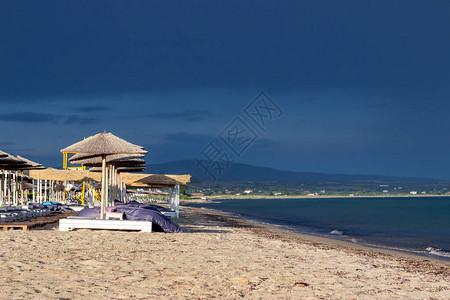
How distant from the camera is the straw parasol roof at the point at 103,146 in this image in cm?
1295

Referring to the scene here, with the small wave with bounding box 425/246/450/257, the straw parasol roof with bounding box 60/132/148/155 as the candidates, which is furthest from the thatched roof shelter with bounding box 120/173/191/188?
the small wave with bounding box 425/246/450/257

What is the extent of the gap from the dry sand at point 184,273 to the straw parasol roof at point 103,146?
2.71 metres

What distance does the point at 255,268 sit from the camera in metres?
8.07

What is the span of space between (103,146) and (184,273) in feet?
21.4

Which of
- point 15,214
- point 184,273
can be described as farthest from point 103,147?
point 184,273

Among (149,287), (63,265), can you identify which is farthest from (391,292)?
(63,265)

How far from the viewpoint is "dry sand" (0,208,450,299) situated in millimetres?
6105

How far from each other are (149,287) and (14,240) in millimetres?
4693

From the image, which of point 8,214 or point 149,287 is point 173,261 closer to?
point 149,287

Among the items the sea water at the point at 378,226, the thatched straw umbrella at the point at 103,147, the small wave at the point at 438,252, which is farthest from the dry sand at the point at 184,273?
the sea water at the point at 378,226

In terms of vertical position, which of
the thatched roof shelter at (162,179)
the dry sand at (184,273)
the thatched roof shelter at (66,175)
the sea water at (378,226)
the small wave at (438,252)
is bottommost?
the sea water at (378,226)

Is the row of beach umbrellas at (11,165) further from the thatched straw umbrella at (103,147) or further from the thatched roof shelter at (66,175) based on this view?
the thatched straw umbrella at (103,147)

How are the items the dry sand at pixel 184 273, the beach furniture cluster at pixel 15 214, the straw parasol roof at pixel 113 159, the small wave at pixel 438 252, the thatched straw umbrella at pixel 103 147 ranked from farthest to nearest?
the small wave at pixel 438 252
the straw parasol roof at pixel 113 159
the beach furniture cluster at pixel 15 214
the thatched straw umbrella at pixel 103 147
the dry sand at pixel 184 273

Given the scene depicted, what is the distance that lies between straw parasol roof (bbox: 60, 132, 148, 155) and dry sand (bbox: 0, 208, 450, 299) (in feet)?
8.88
